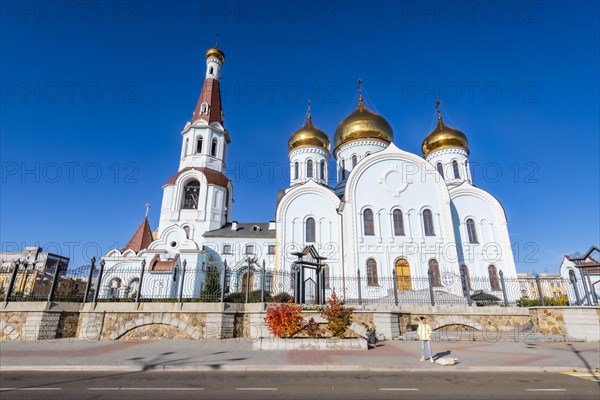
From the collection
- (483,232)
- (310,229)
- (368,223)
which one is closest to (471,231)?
(483,232)

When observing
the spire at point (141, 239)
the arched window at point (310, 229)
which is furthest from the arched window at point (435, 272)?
the spire at point (141, 239)

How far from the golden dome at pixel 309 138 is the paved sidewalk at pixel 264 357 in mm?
23080

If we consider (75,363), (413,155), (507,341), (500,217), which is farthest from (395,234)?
(75,363)

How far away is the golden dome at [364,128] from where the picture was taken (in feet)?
99.6

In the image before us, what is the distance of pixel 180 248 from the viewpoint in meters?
25.0

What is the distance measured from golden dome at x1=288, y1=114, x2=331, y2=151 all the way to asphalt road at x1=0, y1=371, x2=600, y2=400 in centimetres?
2623

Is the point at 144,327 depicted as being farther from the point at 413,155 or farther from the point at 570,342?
the point at 413,155

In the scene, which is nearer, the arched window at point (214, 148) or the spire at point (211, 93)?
the arched window at point (214, 148)

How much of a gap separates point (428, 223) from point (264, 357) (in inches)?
732

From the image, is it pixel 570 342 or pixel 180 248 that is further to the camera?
pixel 180 248

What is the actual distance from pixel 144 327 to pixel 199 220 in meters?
16.5

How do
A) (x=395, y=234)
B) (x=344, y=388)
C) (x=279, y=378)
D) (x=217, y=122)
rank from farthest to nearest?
(x=217, y=122), (x=395, y=234), (x=279, y=378), (x=344, y=388)

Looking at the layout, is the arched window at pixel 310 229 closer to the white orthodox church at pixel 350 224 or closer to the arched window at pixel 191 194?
the white orthodox church at pixel 350 224

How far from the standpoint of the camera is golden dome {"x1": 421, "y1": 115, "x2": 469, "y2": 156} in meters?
30.5
